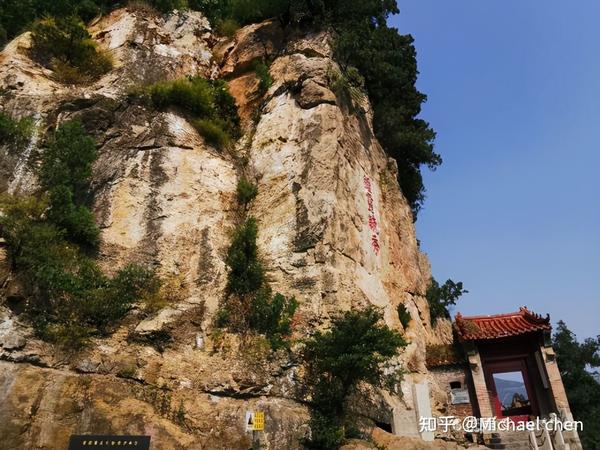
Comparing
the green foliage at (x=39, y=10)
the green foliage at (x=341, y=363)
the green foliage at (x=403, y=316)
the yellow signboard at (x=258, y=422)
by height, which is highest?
the green foliage at (x=39, y=10)

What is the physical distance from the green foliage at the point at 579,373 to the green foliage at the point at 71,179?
59.3 ft

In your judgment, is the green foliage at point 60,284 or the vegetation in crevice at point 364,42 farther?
the vegetation in crevice at point 364,42

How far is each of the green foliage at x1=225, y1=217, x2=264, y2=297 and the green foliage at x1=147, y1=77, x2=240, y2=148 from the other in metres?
4.40

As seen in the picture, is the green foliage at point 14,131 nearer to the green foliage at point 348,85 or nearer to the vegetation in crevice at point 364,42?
the vegetation in crevice at point 364,42

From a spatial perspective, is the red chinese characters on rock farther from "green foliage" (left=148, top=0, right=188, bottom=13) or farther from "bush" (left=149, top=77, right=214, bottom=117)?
"green foliage" (left=148, top=0, right=188, bottom=13)

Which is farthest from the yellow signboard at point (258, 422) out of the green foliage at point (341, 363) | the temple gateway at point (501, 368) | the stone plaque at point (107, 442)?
the temple gateway at point (501, 368)

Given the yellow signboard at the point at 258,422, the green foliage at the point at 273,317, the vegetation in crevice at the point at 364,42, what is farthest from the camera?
the vegetation in crevice at the point at 364,42

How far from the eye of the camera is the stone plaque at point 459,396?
52.4 ft

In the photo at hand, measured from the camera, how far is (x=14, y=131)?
1366 centimetres

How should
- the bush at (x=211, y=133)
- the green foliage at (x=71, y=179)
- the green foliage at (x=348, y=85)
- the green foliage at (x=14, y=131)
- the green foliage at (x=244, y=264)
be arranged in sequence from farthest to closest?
1. the green foliage at (x=348, y=85)
2. the bush at (x=211, y=133)
3. the green foliage at (x=14, y=131)
4. the green foliage at (x=244, y=264)
5. the green foliage at (x=71, y=179)

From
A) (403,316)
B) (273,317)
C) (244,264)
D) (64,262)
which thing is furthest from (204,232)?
Answer: (403,316)

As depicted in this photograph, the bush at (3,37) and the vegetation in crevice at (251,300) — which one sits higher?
the bush at (3,37)

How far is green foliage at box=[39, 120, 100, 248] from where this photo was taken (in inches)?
456

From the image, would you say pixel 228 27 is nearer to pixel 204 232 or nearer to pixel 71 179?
pixel 71 179
